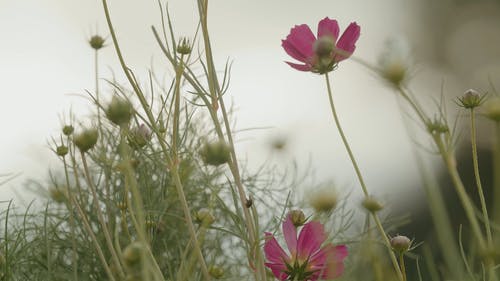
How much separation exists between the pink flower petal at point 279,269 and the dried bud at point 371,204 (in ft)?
0.41

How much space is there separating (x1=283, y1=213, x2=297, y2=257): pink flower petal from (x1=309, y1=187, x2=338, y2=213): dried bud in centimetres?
16

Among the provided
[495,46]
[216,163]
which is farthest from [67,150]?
[495,46]

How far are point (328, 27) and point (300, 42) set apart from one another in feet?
0.13

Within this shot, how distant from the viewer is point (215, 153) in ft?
1.83

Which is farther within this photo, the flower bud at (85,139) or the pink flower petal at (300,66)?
the pink flower petal at (300,66)

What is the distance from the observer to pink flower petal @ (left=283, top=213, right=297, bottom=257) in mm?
669

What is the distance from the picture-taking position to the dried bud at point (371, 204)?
0.57 meters

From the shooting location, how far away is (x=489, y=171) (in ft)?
12.4

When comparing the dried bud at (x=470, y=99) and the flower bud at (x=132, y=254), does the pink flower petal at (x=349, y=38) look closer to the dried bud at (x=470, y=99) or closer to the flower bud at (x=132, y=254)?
the dried bud at (x=470, y=99)

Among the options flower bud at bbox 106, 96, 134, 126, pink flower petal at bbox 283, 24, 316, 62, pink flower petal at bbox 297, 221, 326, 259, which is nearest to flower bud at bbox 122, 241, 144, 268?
flower bud at bbox 106, 96, 134, 126

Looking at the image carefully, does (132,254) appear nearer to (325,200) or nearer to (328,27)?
(325,200)

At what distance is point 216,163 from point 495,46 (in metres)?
4.18

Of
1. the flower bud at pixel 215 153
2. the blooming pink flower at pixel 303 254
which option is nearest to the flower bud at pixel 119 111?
the flower bud at pixel 215 153

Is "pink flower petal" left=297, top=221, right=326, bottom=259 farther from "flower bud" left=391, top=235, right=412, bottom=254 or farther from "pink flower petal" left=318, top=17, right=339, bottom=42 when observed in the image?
"pink flower petal" left=318, top=17, right=339, bottom=42
